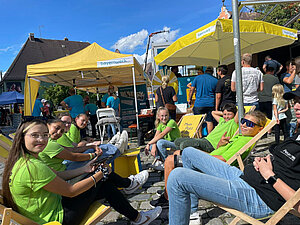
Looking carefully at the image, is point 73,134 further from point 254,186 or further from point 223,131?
point 254,186

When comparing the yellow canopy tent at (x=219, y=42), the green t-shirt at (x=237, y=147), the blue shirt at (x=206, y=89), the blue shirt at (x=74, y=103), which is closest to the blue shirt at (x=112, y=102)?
the blue shirt at (x=74, y=103)

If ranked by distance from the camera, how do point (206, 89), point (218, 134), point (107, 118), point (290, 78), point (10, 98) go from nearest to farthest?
point (218, 134) < point (290, 78) < point (206, 89) < point (107, 118) < point (10, 98)

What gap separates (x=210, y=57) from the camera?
7.83 m

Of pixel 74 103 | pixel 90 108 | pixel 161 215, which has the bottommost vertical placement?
pixel 161 215

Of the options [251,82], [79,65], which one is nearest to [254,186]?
[251,82]

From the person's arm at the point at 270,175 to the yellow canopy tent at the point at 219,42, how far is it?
3086 millimetres

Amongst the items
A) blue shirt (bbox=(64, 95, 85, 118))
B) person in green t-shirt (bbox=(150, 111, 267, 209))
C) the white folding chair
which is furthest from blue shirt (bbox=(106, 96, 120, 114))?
person in green t-shirt (bbox=(150, 111, 267, 209))

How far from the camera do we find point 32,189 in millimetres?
1560

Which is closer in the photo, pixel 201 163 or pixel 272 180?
pixel 272 180

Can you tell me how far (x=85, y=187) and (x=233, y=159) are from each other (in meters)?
1.59

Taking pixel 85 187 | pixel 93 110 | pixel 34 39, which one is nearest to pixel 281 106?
pixel 85 187

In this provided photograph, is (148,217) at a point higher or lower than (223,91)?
lower

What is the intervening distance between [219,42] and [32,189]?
6.74 m

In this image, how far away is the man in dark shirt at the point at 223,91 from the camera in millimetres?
4914
